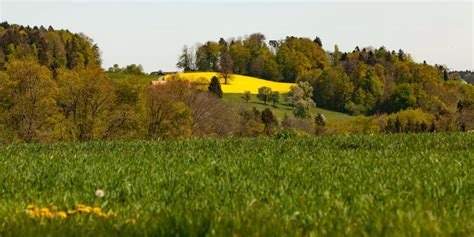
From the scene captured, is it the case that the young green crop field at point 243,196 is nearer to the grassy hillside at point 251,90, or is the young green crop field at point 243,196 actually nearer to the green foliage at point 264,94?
the grassy hillside at point 251,90

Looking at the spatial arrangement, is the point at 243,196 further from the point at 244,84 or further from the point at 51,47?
the point at 244,84

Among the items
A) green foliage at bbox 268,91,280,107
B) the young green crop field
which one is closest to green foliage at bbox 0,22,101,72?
green foliage at bbox 268,91,280,107

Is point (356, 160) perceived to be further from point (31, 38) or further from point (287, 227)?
point (31, 38)

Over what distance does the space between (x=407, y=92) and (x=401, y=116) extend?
36515mm

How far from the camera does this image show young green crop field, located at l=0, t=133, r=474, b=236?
4.94 metres

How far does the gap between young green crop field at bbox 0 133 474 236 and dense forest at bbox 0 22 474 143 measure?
16.3 metres

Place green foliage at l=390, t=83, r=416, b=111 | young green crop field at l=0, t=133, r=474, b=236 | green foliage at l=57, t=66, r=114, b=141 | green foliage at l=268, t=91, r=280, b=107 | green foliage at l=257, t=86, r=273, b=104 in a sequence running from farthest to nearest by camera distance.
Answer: green foliage at l=390, t=83, r=416, b=111
green foliage at l=268, t=91, r=280, b=107
green foliage at l=257, t=86, r=273, b=104
green foliage at l=57, t=66, r=114, b=141
young green crop field at l=0, t=133, r=474, b=236

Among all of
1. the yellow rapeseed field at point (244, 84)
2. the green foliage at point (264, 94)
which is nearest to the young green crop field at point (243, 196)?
the green foliage at point (264, 94)

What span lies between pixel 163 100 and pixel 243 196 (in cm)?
6703

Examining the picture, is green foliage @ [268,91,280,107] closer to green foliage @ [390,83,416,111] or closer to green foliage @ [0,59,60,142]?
green foliage @ [390,83,416,111]

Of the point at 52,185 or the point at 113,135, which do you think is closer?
the point at 52,185

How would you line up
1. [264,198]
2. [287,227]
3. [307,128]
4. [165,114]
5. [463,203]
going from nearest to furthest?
[287,227] → [463,203] → [264,198] → [165,114] → [307,128]

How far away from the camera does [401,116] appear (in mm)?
119062

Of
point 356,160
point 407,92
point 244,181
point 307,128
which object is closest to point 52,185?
point 244,181
